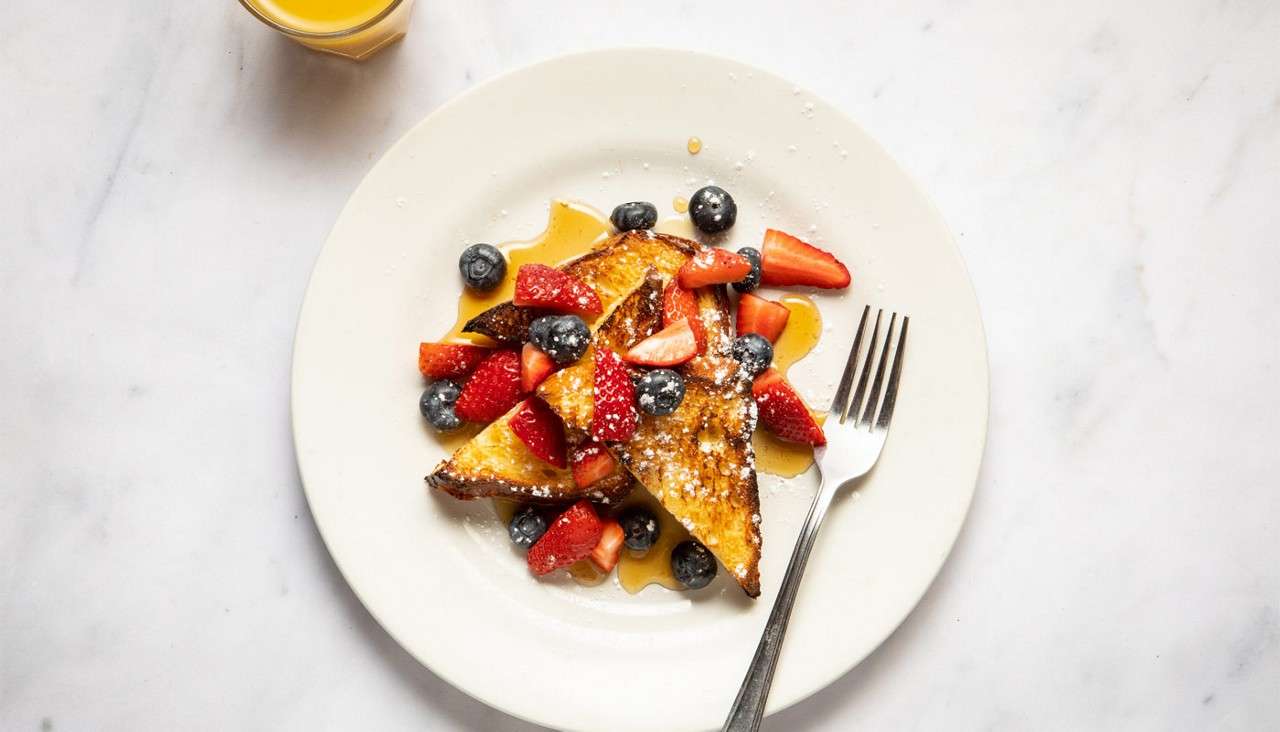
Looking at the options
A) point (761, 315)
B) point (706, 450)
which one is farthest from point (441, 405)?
point (761, 315)

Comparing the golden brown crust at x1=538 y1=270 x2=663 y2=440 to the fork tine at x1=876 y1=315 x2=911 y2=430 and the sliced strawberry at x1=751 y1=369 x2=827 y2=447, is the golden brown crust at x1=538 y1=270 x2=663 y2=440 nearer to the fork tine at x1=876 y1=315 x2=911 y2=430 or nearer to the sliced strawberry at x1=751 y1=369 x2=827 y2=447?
the sliced strawberry at x1=751 y1=369 x2=827 y2=447

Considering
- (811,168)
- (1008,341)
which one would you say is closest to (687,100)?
(811,168)

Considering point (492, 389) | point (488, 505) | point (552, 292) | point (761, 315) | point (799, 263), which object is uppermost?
point (799, 263)

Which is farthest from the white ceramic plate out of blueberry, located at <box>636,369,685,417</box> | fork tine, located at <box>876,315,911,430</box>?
blueberry, located at <box>636,369,685,417</box>

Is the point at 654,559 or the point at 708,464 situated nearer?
the point at 708,464

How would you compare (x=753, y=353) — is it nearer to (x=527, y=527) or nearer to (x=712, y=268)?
(x=712, y=268)

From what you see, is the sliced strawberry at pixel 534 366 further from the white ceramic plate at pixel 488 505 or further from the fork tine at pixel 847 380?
the fork tine at pixel 847 380
